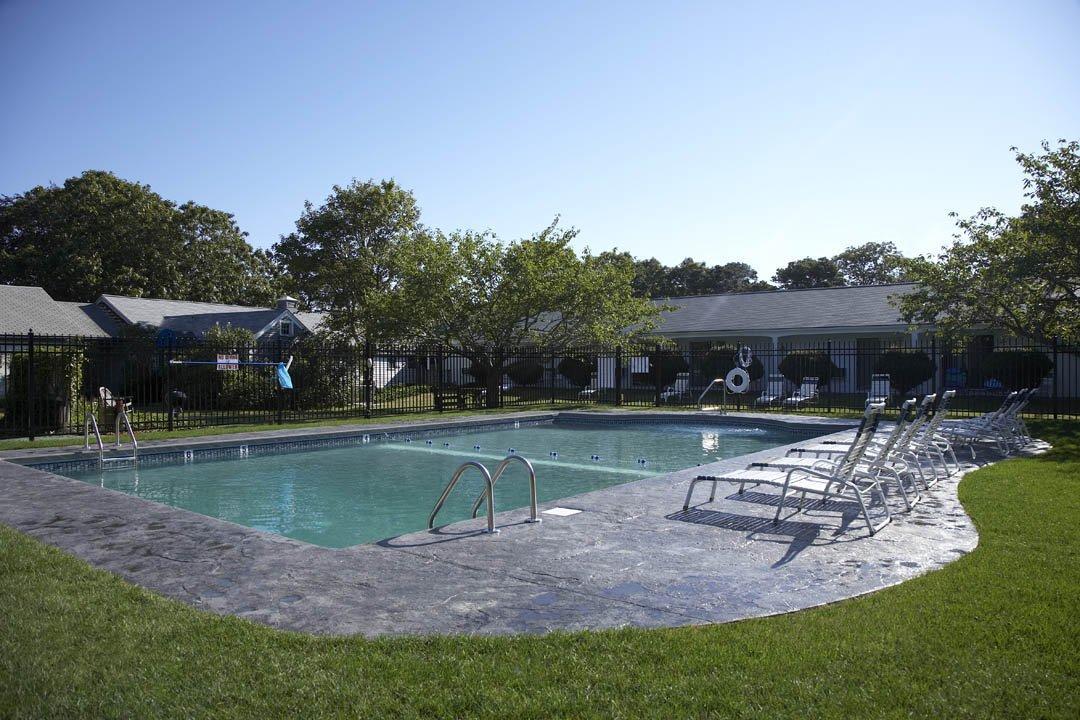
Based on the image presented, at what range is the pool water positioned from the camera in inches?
342

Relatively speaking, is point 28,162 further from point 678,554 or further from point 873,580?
point 873,580

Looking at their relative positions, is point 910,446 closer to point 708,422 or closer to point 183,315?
point 708,422

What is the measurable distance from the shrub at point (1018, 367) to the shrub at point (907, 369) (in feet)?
5.34

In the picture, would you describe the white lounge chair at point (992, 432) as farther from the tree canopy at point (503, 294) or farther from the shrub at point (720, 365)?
the shrub at point (720, 365)

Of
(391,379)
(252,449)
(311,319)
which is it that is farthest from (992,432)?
(311,319)

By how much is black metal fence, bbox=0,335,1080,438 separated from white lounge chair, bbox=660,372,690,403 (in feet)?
0.29

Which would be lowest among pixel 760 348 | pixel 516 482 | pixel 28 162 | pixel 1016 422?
pixel 516 482

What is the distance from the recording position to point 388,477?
11422mm

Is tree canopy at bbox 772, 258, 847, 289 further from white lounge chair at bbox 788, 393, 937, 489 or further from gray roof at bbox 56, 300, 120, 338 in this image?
white lounge chair at bbox 788, 393, 937, 489

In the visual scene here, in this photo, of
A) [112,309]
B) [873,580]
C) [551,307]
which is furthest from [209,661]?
[112,309]

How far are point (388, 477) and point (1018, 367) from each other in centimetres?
1987

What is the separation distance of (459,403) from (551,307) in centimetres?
422

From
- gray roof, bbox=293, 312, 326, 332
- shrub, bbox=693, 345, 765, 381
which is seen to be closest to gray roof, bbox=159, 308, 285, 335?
gray roof, bbox=293, 312, 326, 332

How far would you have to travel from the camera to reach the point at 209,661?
3.46 m
